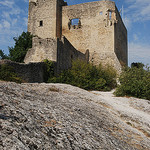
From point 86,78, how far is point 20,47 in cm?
938

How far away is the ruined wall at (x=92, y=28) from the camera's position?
2497cm

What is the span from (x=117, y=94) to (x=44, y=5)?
17.5 metres

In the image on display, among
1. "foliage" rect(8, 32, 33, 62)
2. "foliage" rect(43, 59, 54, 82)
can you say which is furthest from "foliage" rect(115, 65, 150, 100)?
"foliage" rect(8, 32, 33, 62)

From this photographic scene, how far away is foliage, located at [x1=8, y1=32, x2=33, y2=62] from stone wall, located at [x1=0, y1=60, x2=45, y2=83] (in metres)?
7.11

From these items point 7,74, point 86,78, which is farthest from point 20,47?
point 7,74

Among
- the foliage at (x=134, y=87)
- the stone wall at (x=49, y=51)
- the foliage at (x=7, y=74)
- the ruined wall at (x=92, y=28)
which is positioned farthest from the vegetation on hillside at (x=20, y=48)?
the foliage at (x=134, y=87)

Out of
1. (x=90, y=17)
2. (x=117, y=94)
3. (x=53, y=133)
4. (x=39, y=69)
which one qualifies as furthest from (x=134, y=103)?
(x=90, y=17)

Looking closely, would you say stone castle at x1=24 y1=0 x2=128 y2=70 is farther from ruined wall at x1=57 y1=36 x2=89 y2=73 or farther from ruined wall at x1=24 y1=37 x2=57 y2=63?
ruined wall at x1=24 y1=37 x2=57 y2=63

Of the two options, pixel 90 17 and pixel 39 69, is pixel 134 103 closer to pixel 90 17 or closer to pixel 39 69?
pixel 39 69

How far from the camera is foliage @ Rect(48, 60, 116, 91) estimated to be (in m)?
16.4

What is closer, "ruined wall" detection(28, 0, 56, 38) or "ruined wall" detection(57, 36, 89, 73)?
"ruined wall" detection(57, 36, 89, 73)

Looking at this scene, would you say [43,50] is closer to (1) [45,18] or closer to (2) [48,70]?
(2) [48,70]

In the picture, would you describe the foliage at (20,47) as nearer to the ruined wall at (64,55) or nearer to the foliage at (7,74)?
the ruined wall at (64,55)

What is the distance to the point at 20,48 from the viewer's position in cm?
2172
